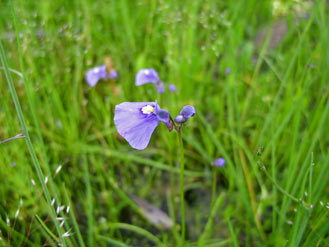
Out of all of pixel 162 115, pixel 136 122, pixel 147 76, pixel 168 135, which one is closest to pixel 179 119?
pixel 162 115

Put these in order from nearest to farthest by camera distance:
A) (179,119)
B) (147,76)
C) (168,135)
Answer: (179,119) → (147,76) → (168,135)

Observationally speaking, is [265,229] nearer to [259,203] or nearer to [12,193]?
[259,203]

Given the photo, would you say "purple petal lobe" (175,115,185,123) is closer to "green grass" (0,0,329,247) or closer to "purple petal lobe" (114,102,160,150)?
"purple petal lobe" (114,102,160,150)

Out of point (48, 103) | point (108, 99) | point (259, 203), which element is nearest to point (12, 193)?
point (48, 103)

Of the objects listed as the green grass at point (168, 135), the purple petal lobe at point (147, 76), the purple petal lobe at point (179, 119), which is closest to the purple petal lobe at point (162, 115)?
the purple petal lobe at point (179, 119)

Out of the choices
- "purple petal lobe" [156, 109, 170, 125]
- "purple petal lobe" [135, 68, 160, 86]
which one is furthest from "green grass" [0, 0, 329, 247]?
"purple petal lobe" [156, 109, 170, 125]

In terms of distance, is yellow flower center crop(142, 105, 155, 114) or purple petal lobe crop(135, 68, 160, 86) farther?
purple petal lobe crop(135, 68, 160, 86)

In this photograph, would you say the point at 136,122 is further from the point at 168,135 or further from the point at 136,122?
the point at 168,135

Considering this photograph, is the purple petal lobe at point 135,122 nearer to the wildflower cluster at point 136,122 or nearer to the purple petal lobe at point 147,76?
the wildflower cluster at point 136,122
